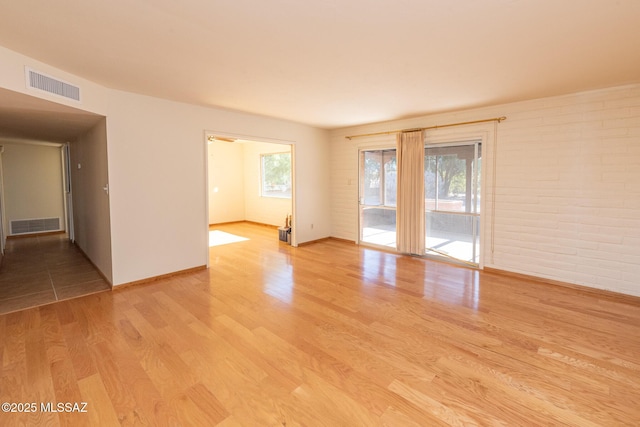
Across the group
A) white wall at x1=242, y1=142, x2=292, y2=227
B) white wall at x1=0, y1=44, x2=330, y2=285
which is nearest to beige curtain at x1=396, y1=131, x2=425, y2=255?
white wall at x1=0, y1=44, x2=330, y2=285

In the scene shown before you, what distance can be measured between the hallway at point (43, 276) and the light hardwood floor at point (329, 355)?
34cm

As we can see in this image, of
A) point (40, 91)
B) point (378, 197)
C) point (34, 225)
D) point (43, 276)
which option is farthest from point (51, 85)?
point (34, 225)

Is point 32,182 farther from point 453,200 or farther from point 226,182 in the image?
point 453,200

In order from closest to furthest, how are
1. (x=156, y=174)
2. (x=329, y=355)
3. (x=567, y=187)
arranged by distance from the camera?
1. (x=329, y=355)
2. (x=567, y=187)
3. (x=156, y=174)

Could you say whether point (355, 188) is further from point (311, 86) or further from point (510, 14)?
point (510, 14)

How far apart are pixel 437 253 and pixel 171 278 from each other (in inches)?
168

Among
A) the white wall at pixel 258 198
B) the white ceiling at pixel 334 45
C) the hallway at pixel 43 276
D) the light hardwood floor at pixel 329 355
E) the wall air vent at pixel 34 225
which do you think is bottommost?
the light hardwood floor at pixel 329 355

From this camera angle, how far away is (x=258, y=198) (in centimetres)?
877

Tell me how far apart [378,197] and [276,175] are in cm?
356

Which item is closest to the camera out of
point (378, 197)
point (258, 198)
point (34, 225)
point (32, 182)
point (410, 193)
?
point (410, 193)

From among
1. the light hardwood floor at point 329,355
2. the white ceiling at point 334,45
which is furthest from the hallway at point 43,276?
the white ceiling at point 334,45

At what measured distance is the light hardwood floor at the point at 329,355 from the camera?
68.2 inches

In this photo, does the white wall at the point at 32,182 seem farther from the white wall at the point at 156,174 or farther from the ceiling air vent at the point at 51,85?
the ceiling air vent at the point at 51,85

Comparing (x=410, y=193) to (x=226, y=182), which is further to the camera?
(x=226, y=182)
